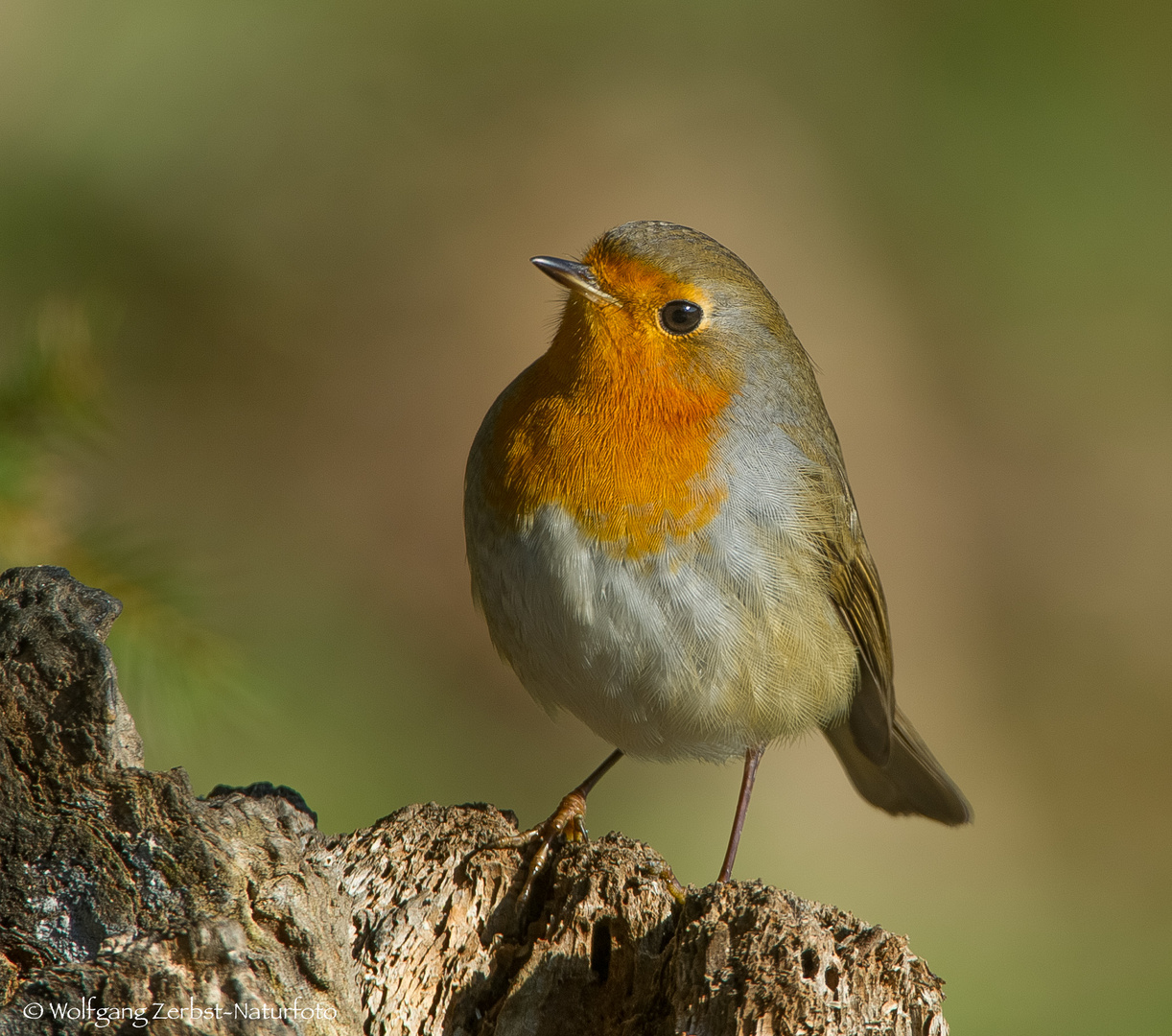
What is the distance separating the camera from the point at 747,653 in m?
3.26

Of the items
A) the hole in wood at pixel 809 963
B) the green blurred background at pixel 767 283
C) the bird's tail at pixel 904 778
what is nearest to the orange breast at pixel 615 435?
the hole in wood at pixel 809 963

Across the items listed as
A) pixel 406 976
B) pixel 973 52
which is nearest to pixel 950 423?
pixel 973 52

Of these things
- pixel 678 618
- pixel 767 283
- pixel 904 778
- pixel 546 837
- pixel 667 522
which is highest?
pixel 767 283

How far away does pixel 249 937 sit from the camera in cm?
218

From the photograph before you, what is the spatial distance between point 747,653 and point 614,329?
0.96 meters

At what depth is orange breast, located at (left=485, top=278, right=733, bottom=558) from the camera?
3162mm

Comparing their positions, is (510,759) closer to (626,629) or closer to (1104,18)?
(626,629)

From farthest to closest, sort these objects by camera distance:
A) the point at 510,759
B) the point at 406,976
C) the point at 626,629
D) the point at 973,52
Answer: the point at 973,52 → the point at 510,759 → the point at 626,629 → the point at 406,976

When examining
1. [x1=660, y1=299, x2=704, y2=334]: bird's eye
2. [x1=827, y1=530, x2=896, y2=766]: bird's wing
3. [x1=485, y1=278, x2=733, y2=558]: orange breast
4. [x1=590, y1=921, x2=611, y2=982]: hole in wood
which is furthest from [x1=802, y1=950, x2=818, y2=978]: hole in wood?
[x1=660, y1=299, x2=704, y2=334]: bird's eye

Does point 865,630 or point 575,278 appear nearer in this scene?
point 575,278

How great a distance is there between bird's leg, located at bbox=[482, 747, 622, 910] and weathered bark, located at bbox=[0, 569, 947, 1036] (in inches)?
7.6

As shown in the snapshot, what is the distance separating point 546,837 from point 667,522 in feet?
2.78

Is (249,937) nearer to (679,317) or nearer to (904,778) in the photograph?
(679,317)

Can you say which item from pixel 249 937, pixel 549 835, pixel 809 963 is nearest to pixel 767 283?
pixel 549 835
